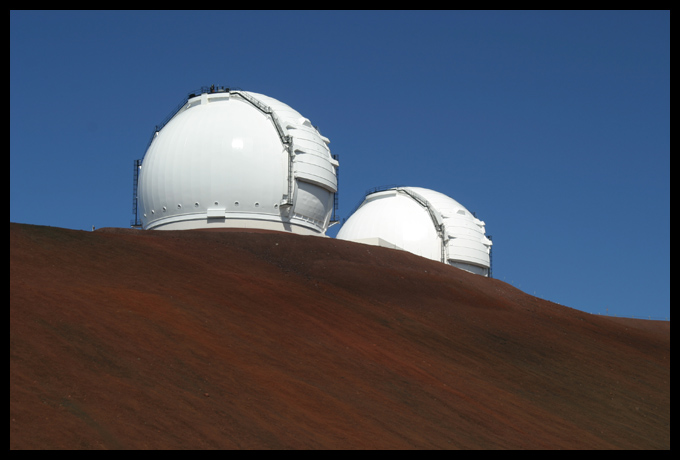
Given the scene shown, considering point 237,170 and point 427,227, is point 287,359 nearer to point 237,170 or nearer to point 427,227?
point 237,170

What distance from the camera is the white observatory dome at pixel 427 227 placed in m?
44.3

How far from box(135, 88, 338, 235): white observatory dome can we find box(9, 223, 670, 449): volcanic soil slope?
24.4 feet

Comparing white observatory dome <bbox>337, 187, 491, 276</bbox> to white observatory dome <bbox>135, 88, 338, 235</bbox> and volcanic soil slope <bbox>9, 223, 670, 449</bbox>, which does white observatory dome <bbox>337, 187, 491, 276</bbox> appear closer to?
white observatory dome <bbox>135, 88, 338, 235</bbox>

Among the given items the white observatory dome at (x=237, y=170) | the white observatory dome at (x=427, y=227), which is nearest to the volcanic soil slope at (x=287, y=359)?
the white observatory dome at (x=237, y=170)

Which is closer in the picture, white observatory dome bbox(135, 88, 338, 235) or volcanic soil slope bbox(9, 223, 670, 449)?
volcanic soil slope bbox(9, 223, 670, 449)

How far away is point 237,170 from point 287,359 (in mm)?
A: 18820

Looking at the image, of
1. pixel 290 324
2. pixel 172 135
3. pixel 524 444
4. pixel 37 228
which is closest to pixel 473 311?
pixel 290 324

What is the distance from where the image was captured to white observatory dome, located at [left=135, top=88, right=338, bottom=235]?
115ft

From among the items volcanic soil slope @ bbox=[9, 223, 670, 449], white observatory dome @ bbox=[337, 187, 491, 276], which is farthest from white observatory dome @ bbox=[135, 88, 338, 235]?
white observatory dome @ bbox=[337, 187, 491, 276]

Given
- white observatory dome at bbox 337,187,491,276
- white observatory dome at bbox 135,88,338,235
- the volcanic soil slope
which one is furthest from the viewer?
white observatory dome at bbox 337,187,491,276

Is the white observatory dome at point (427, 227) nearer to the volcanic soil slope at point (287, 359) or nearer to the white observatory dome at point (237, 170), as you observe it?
the white observatory dome at point (237, 170)

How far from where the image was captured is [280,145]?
117ft

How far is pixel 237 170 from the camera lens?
115ft

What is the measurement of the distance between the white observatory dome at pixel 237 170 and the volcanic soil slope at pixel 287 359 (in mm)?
7450
